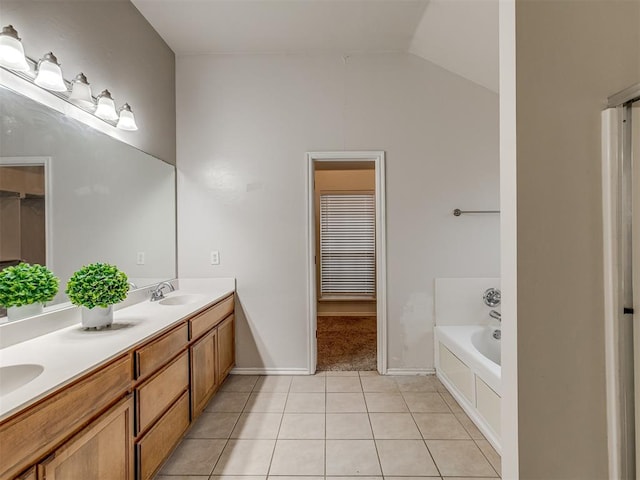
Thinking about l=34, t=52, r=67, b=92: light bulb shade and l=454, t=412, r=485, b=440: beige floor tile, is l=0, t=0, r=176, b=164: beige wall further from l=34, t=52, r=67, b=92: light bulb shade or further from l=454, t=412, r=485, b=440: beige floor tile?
l=454, t=412, r=485, b=440: beige floor tile

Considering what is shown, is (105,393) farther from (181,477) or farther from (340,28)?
(340,28)

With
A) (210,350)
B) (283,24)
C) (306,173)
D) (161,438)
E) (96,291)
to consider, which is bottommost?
(161,438)

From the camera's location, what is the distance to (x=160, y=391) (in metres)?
1.68

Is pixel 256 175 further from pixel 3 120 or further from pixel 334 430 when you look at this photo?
pixel 334 430

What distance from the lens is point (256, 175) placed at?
2971 millimetres

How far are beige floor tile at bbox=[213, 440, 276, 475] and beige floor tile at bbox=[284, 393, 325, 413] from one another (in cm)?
40

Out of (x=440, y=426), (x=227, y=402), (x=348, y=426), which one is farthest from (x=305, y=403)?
(x=440, y=426)

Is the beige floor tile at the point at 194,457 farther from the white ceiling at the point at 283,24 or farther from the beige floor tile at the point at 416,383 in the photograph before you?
the white ceiling at the point at 283,24

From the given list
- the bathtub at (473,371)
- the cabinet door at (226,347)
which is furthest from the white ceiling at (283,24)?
the bathtub at (473,371)

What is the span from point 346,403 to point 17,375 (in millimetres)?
2003

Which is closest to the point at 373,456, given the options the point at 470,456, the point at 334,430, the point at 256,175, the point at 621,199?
the point at 334,430

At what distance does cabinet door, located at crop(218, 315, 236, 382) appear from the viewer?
2607mm

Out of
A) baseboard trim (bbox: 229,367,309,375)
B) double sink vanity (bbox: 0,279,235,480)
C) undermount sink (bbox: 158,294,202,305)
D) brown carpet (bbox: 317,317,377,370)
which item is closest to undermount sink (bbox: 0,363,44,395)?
double sink vanity (bbox: 0,279,235,480)

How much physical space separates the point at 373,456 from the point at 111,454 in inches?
53.5
